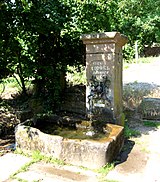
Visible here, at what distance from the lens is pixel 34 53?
223 inches

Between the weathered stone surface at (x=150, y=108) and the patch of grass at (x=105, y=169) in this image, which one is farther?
the weathered stone surface at (x=150, y=108)

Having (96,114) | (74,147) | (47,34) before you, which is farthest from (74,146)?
(47,34)

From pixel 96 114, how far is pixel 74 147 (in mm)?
1354

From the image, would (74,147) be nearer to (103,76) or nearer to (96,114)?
(96,114)

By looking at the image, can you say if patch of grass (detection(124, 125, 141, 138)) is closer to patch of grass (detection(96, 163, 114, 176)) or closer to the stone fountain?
the stone fountain

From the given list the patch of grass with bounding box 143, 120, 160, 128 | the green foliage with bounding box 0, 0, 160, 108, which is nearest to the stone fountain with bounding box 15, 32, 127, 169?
the patch of grass with bounding box 143, 120, 160, 128

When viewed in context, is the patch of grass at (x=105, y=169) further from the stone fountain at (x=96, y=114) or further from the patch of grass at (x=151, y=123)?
the patch of grass at (x=151, y=123)

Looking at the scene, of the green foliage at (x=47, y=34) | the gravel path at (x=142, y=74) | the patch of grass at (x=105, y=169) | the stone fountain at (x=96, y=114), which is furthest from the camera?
the gravel path at (x=142, y=74)

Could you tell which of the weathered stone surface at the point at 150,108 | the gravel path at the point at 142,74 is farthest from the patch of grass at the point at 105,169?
the gravel path at the point at 142,74

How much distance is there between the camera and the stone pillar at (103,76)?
14.7ft

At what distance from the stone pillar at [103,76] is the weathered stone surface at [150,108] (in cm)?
130

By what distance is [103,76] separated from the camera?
4637 millimetres

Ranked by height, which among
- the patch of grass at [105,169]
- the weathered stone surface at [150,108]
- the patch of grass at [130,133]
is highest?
the weathered stone surface at [150,108]

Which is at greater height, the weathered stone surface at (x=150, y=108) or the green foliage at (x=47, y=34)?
the green foliage at (x=47, y=34)
